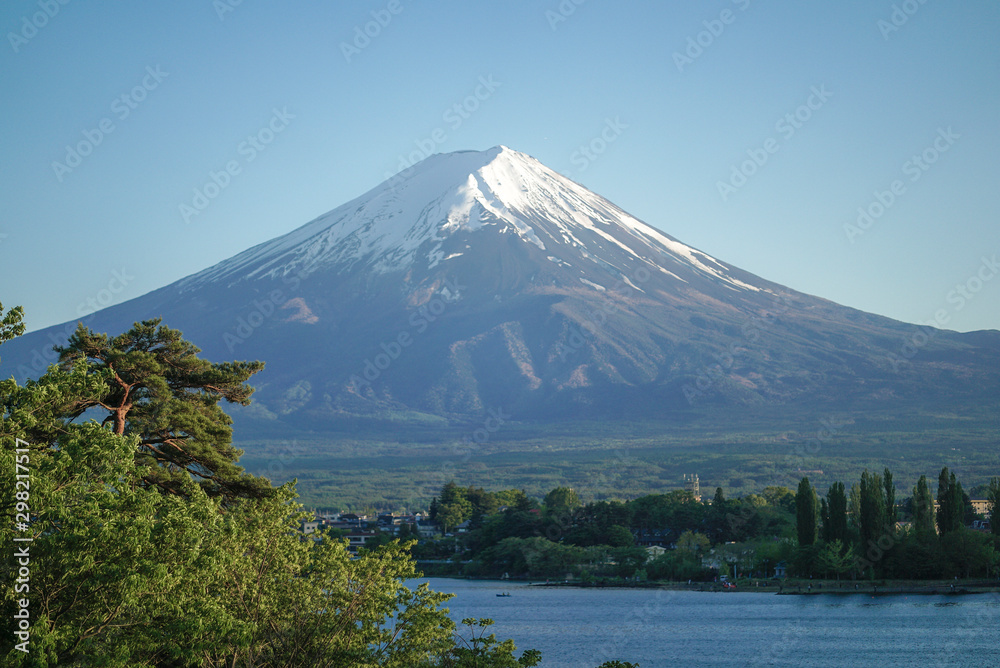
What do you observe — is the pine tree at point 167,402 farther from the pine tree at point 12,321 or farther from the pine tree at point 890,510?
the pine tree at point 890,510

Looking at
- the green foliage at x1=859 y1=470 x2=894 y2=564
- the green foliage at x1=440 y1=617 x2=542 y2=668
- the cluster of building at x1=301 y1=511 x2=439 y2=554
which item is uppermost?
the green foliage at x1=440 y1=617 x2=542 y2=668

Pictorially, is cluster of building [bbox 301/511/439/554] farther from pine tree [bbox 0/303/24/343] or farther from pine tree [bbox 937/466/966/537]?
pine tree [bbox 0/303/24/343]

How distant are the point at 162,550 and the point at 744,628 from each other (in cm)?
4655

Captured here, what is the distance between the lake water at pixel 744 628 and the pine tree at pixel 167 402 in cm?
2540

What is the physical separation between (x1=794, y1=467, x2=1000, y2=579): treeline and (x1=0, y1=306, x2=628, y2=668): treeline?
53703 mm

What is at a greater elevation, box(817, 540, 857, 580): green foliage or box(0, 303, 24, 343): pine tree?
box(0, 303, 24, 343): pine tree

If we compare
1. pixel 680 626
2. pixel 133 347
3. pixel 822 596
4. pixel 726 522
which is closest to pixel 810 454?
pixel 726 522

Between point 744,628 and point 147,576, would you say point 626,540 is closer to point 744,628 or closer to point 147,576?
point 744,628

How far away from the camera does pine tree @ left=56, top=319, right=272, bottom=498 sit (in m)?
Result: 21.5

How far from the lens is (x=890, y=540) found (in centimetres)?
6800

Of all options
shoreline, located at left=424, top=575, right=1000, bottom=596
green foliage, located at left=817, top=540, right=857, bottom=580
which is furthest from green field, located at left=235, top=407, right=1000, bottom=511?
green foliage, located at left=817, top=540, right=857, bottom=580

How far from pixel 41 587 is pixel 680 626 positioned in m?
48.2

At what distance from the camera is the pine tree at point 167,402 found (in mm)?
21453

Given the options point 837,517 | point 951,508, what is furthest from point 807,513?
point 951,508
